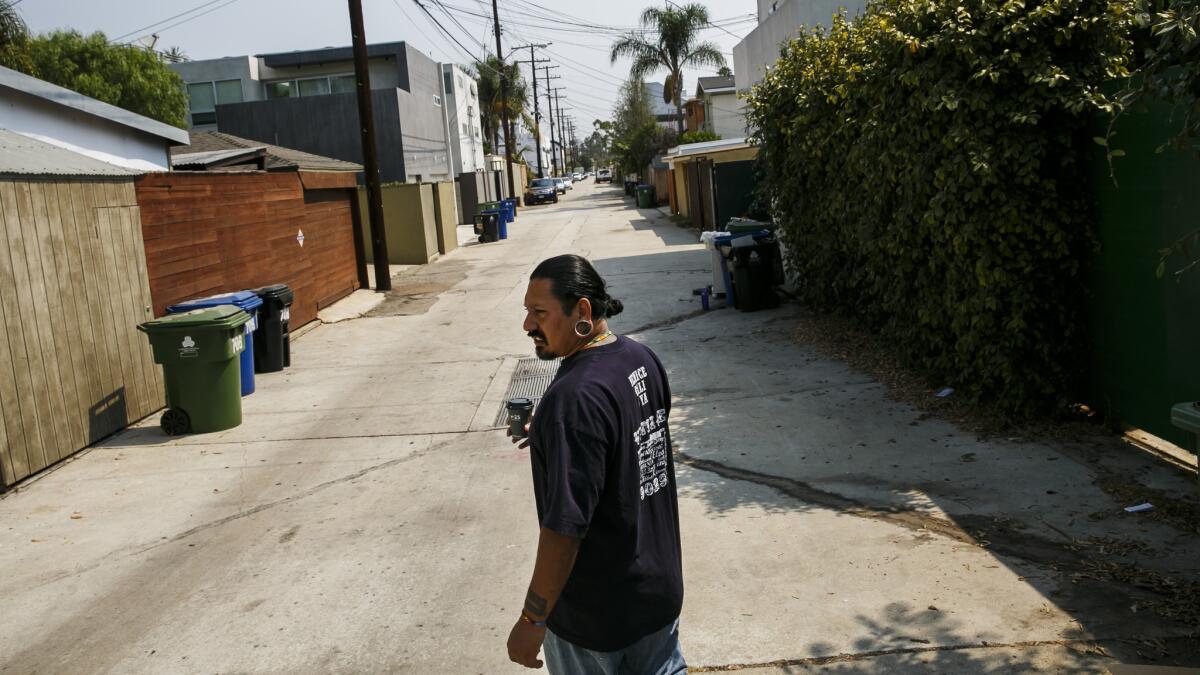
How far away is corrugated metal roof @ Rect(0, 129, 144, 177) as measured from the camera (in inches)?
334

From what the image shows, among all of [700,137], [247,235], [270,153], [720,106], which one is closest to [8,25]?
[270,153]

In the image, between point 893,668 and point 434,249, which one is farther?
point 434,249

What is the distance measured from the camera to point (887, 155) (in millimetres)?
8570

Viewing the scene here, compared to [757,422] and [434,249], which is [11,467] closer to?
[757,422]

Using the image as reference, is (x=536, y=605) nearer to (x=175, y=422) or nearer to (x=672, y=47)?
(x=175, y=422)

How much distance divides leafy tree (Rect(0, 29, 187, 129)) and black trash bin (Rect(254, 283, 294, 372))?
109 ft

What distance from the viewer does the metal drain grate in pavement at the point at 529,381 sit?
10064 mm

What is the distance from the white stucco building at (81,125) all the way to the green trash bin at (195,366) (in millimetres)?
4207

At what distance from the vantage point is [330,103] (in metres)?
35.4

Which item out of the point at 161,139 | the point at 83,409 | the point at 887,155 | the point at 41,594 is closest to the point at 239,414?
the point at 83,409

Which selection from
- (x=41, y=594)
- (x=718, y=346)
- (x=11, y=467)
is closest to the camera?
(x=41, y=594)

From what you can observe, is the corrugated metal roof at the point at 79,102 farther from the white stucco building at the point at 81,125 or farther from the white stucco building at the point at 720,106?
the white stucco building at the point at 720,106

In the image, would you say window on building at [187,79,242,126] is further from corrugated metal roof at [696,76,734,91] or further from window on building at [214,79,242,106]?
corrugated metal roof at [696,76,734,91]

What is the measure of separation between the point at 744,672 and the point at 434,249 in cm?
2494
